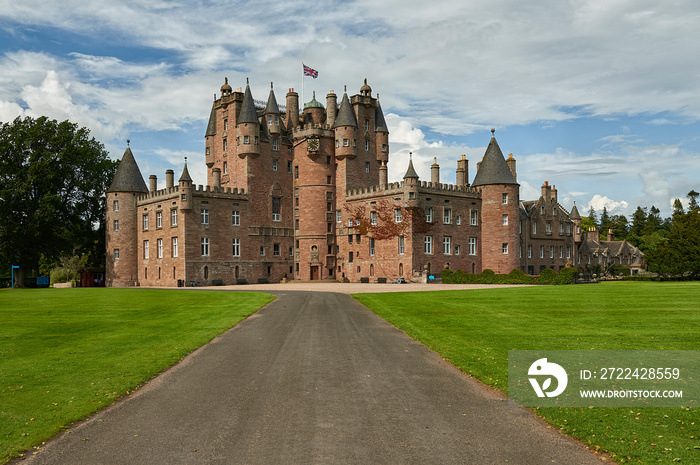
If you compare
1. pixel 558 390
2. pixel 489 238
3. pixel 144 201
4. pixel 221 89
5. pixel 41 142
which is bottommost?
pixel 558 390

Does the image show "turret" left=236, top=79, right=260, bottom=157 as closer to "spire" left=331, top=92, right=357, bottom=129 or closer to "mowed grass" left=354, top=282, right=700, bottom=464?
"spire" left=331, top=92, right=357, bottom=129

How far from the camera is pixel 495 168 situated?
7231 centimetres

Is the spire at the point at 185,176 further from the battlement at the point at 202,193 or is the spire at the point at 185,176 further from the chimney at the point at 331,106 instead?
the chimney at the point at 331,106

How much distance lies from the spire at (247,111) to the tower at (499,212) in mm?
30269

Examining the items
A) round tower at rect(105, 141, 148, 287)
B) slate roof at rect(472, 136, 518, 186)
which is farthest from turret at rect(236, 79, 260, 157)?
slate roof at rect(472, 136, 518, 186)

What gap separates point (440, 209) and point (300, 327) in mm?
50538

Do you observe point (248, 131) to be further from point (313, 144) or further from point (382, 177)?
point (382, 177)

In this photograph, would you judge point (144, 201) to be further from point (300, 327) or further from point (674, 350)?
point (674, 350)

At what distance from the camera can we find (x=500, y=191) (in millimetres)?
71562

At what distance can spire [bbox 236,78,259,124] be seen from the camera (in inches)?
2859

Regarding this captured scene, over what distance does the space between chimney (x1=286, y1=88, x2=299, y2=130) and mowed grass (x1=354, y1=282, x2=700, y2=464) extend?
4826 cm

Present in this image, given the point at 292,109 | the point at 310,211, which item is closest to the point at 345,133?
the point at 292,109

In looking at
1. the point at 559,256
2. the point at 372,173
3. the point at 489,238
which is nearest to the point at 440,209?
the point at 489,238

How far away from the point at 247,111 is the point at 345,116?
511 inches
